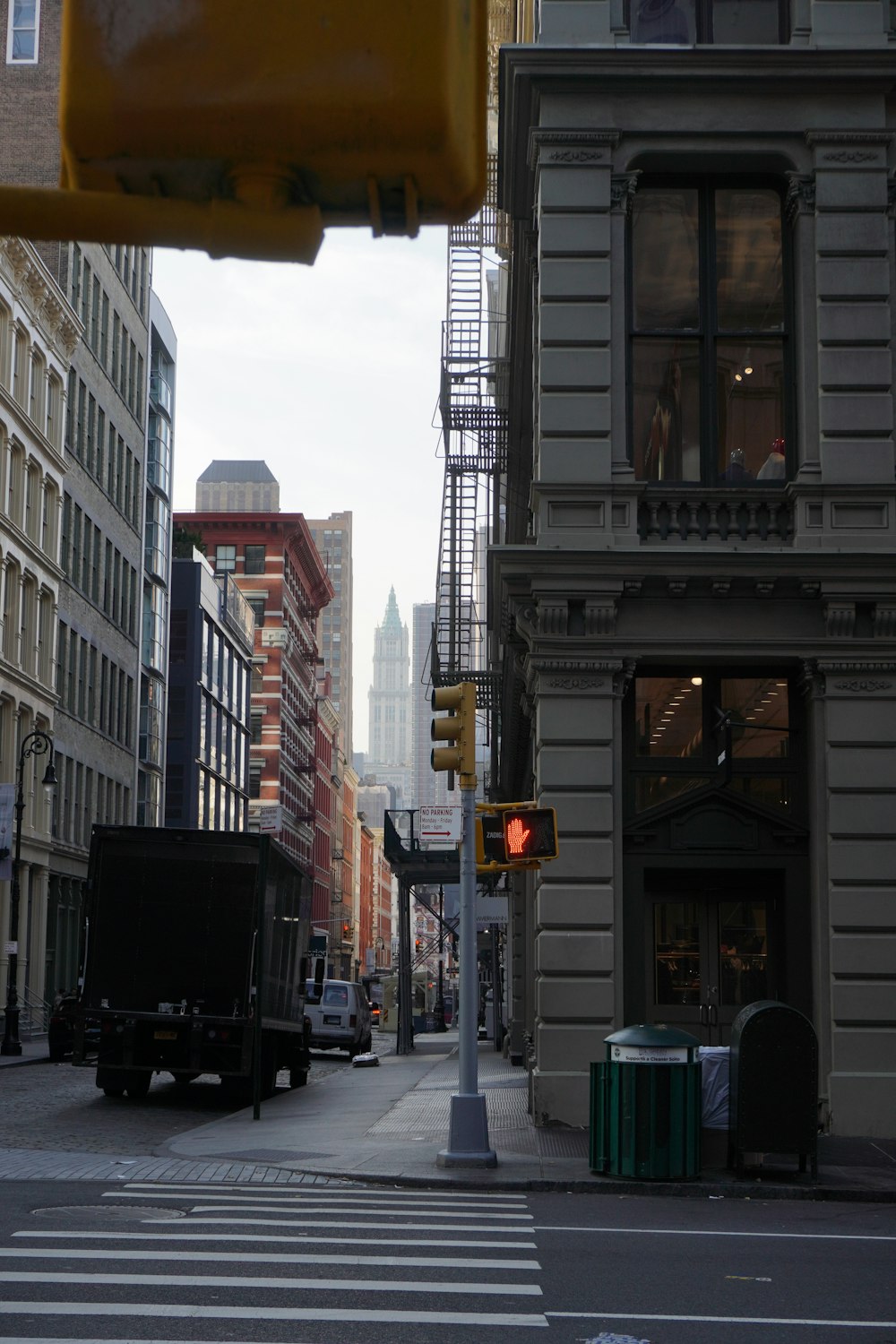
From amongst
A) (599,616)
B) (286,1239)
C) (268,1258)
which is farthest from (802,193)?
(268,1258)

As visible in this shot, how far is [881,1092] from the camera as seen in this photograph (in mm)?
18281

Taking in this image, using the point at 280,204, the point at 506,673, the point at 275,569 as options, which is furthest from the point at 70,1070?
the point at 275,569

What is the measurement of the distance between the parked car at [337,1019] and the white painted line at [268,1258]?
31.1 metres

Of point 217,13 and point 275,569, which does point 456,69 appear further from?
point 275,569

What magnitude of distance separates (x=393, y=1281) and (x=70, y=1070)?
26.1m

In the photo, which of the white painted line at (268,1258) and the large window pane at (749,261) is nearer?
the white painted line at (268,1258)

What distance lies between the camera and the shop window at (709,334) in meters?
20.0

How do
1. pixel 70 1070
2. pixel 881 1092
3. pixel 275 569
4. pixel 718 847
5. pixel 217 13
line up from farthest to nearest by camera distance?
pixel 275 569 < pixel 70 1070 < pixel 718 847 < pixel 881 1092 < pixel 217 13

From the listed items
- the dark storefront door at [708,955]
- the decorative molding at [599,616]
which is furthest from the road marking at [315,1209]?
the decorative molding at [599,616]

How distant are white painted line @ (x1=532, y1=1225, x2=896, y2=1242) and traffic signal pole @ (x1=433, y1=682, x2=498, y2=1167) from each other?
313 cm

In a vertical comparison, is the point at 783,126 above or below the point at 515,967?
above

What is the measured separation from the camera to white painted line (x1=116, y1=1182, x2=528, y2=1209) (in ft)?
45.4

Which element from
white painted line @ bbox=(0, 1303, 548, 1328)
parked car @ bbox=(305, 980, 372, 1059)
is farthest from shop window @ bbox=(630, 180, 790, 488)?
parked car @ bbox=(305, 980, 372, 1059)

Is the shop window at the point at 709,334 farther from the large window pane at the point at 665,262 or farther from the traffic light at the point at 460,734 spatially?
the traffic light at the point at 460,734
